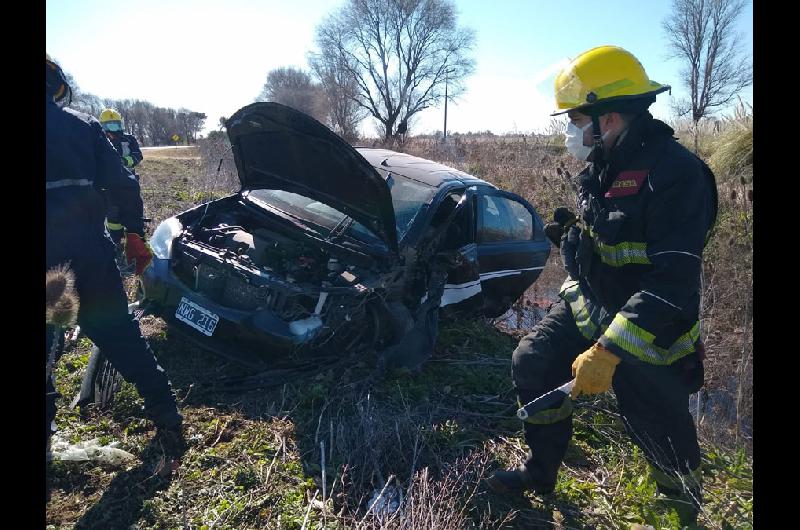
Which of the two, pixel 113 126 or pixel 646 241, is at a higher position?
pixel 113 126

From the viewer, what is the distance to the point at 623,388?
2268 mm

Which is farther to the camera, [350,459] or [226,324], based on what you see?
[226,324]

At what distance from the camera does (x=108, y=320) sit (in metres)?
2.71

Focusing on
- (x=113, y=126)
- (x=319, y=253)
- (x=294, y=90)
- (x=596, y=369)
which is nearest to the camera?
(x=596, y=369)

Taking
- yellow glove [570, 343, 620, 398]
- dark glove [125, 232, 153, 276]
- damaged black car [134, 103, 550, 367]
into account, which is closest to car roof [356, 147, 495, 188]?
damaged black car [134, 103, 550, 367]

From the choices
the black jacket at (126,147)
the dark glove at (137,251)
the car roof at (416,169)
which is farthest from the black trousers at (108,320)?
the black jacket at (126,147)

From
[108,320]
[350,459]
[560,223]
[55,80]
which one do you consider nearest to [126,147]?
[55,80]

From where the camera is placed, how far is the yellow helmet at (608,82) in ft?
7.14

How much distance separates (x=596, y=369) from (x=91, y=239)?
240 centimetres

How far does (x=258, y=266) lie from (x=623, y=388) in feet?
8.17

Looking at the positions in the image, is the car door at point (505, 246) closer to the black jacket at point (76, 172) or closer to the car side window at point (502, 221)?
the car side window at point (502, 221)

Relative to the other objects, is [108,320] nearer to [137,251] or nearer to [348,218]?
[137,251]
